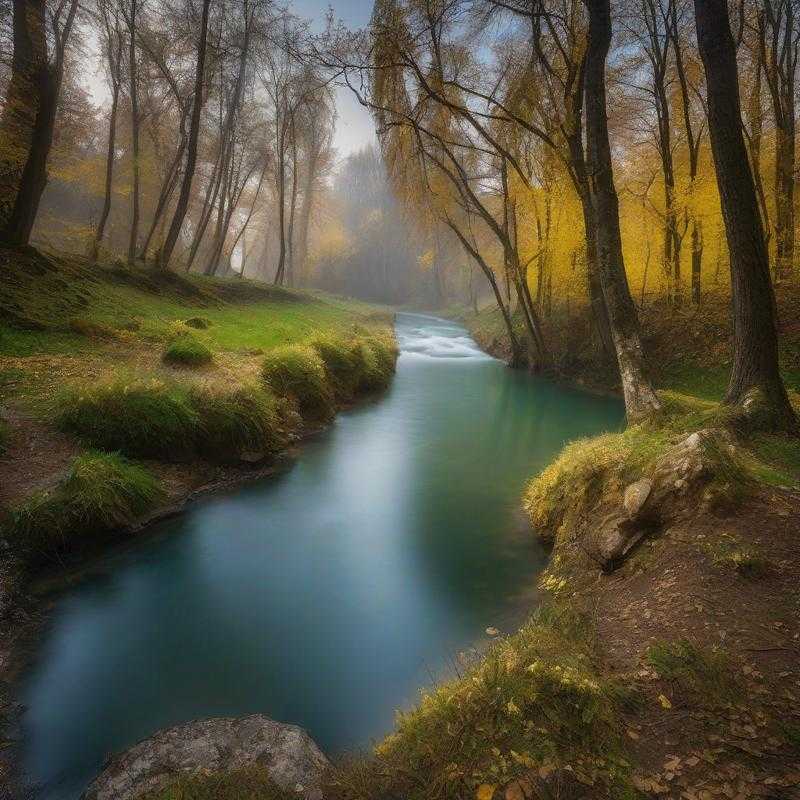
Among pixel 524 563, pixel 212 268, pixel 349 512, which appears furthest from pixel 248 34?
pixel 524 563

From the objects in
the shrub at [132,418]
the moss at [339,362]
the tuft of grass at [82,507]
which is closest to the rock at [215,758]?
the tuft of grass at [82,507]

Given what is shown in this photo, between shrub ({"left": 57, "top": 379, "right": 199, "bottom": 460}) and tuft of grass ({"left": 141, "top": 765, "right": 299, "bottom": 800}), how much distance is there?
467cm

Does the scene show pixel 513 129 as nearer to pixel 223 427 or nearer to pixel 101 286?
pixel 223 427

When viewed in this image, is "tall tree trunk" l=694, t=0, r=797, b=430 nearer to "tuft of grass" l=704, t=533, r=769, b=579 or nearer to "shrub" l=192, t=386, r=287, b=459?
"tuft of grass" l=704, t=533, r=769, b=579

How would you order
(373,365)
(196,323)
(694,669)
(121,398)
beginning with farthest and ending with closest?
(373,365)
(196,323)
(121,398)
(694,669)

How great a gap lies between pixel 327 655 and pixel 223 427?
4.42 m

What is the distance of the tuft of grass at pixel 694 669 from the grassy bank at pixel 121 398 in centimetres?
550

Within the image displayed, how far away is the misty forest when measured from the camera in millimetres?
2475

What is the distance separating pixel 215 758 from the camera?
105 inches

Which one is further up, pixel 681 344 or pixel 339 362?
pixel 681 344

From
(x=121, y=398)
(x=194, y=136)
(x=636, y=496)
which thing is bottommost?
(x=121, y=398)

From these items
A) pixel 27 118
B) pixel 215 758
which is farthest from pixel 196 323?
pixel 215 758

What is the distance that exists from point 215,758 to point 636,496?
12.8ft

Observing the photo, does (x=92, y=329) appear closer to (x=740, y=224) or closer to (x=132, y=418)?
(x=132, y=418)
